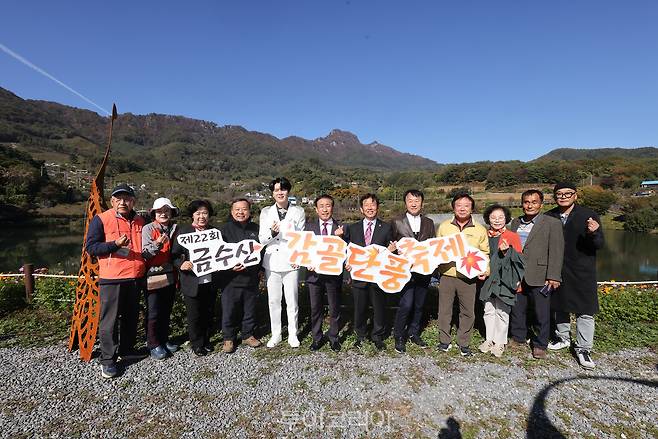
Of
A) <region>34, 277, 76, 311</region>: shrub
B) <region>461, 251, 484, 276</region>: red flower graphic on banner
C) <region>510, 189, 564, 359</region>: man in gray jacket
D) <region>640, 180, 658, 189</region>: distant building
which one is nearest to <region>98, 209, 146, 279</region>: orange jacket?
<region>34, 277, 76, 311</region>: shrub

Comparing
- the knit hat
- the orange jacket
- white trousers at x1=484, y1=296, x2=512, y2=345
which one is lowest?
white trousers at x1=484, y1=296, x2=512, y2=345


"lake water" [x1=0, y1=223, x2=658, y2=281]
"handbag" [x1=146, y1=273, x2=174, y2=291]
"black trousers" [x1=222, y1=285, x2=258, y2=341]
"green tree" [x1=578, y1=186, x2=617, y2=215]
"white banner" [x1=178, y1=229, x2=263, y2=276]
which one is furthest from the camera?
"green tree" [x1=578, y1=186, x2=617, y2=215]

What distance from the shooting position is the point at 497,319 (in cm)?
467

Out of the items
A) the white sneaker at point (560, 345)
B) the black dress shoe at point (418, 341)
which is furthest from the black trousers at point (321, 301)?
the white sneaker at point (560, 345)

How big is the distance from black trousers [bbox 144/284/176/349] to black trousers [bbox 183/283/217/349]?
1.01ft

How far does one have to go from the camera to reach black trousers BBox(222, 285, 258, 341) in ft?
15.3

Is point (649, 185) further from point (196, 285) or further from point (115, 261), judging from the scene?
point (115, 261)

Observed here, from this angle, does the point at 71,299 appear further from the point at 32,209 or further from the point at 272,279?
the point at 32,209

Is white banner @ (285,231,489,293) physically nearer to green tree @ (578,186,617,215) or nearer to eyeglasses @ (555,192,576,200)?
eyeglasses @ (555,192,576,200)

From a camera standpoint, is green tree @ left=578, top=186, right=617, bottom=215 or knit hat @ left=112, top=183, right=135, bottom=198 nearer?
knit hat @ left=112, top=183, right=135, bottom=198

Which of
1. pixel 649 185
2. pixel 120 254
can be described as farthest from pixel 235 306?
pixel 649 185

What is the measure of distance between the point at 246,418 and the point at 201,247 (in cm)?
219

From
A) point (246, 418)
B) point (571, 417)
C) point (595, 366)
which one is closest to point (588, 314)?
point (595, 366)

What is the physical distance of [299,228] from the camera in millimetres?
4859
